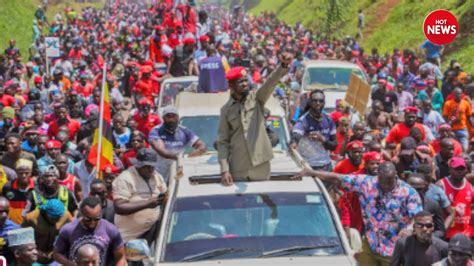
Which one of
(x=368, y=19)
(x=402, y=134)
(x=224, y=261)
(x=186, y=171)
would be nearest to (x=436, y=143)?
(x=402, y=134)

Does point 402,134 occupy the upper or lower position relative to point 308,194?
lower

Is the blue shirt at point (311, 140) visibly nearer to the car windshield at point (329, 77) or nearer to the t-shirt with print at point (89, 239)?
the t-shirt with print at point (89, 239)

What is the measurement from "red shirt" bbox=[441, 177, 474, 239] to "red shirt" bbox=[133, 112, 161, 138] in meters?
5.33

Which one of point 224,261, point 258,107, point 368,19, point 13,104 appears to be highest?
point 258,107

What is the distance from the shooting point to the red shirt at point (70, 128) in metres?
13.5

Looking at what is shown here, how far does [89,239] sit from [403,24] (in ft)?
97.1

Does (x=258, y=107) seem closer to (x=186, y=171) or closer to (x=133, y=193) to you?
(x=186, y=171)

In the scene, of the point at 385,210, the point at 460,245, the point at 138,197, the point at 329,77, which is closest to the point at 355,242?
the point at 460,245

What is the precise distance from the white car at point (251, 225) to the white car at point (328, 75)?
10.7 m

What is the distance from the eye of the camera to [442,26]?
27.5 meters

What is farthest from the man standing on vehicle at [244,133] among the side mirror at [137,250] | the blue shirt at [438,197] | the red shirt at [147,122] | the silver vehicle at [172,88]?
the silver vehicle at [172,88]

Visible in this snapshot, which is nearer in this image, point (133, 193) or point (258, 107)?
point (258, 107)

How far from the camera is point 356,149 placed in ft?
32.2

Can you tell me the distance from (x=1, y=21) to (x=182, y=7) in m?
21.9
